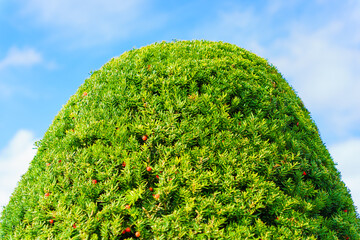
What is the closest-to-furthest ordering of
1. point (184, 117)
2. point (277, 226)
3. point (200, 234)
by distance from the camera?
point (200, 234) → point (277, 226) → point (184, 117)

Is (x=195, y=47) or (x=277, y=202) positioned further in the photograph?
(x=195, y=47)

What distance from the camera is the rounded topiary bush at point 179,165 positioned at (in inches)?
156

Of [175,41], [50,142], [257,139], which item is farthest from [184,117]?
[175,41]

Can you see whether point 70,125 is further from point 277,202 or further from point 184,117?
point 277,202

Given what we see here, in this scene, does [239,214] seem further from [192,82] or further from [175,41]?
[175,41]

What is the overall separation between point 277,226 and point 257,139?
1.18 meters

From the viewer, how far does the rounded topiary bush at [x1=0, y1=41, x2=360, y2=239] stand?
396 centimetres

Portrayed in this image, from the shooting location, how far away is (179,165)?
4.20 m

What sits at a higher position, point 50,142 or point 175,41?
point 175,41

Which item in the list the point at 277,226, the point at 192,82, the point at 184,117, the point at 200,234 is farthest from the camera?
the point at 192,82

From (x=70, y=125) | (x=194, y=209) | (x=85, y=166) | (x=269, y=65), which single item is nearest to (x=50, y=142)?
(x=70, y=125)

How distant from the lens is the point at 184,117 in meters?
4.52

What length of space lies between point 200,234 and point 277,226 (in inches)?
43.0

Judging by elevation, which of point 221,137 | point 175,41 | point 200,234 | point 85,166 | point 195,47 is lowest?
point 200,234
